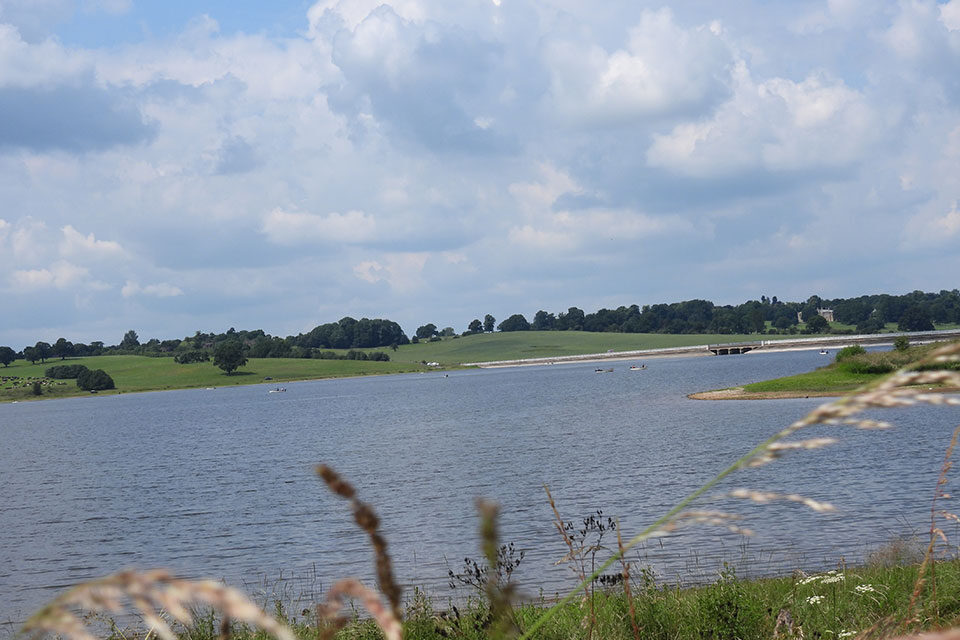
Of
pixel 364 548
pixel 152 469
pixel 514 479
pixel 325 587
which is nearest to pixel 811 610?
pixel 325 587

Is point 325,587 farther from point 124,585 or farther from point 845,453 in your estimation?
point 845,453

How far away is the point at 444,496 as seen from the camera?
128ft

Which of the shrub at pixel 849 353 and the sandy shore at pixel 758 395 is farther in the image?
the shrub at pixel 849 353

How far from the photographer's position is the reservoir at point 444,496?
23.5 metres

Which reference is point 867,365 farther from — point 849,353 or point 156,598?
point 156,598

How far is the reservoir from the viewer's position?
23.5m

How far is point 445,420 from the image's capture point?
290ft

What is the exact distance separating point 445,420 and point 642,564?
68.2 meters

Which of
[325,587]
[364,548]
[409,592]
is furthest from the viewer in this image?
[364,548]

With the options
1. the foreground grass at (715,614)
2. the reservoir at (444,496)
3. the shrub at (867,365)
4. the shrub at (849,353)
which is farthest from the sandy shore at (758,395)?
the foreground grass at (715,614)

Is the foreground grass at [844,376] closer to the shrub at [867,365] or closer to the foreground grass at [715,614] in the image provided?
the shrub at [867,365]

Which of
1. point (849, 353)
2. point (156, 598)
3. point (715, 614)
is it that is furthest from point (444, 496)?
point (849, 353)

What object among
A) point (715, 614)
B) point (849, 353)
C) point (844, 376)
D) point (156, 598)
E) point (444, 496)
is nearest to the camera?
point (156, 598)

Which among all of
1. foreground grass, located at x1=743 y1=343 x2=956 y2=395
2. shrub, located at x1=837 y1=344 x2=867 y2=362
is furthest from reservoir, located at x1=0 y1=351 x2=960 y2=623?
shrub, located at x1=837 y1=344 x2=867 y2=362
